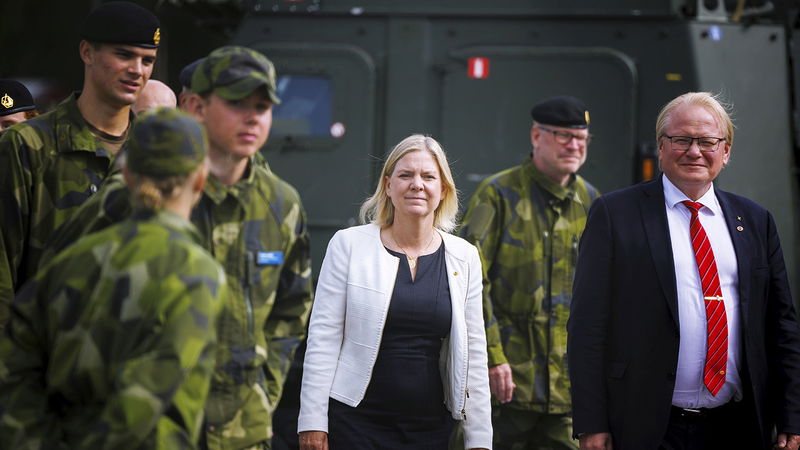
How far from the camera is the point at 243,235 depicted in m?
3.29

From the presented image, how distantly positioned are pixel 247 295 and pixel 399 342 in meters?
1.02

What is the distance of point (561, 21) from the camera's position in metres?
6.99

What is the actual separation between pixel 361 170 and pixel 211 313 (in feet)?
14.6

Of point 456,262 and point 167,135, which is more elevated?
Result: point 167,135

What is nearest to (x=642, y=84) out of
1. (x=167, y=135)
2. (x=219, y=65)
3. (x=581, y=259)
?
(x=581, y=259)

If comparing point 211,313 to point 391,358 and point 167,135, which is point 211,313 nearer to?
point 167,135

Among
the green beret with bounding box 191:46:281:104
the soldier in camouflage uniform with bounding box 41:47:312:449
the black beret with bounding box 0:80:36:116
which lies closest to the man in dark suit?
the soldier in camouflage uniform with bounding box 41:47:312:449

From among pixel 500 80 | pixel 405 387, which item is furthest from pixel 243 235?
pixel 500 80

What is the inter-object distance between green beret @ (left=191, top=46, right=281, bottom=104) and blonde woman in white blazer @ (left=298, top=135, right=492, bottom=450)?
4.01 feet

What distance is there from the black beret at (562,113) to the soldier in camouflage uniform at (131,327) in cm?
328

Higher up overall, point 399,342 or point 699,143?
point 699,143

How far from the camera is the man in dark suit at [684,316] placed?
4.01 metres

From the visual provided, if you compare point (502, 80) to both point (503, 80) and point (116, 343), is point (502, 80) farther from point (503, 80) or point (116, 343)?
point (116, 343)

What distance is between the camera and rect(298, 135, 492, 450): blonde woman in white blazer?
4.12 m
